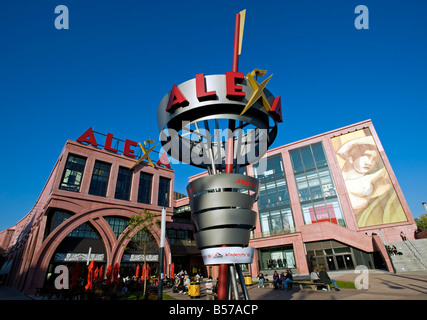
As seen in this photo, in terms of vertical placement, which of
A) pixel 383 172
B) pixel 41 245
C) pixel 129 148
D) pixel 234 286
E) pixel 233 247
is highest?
pixel 129 148

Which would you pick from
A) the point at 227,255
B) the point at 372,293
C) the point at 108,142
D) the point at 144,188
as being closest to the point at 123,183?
the point at 144,188

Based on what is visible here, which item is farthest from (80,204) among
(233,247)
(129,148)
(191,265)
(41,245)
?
(233,247)

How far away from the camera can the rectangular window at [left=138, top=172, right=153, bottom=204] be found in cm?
3981

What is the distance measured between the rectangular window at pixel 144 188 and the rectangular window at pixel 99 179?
5.56 metres

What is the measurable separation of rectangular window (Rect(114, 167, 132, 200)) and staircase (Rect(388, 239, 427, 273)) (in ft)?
118

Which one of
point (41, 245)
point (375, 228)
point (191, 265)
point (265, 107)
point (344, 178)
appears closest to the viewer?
point (265, 107)

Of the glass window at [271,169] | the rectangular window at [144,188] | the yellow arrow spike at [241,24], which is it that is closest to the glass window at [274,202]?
the glass window at [271,169]

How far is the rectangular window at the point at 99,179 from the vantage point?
34.9m

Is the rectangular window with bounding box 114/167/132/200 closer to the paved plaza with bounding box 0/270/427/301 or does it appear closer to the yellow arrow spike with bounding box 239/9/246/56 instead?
the paved plaza with bounding box 0/270/427/301

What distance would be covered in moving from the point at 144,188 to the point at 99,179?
749 centimetres

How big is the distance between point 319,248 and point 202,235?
3009cm

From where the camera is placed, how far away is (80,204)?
3200 cm

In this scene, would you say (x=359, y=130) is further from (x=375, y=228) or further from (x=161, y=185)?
(x=161, y=185)

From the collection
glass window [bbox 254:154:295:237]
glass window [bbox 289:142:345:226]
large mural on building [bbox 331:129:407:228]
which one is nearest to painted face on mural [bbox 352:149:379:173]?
large mural on building [bbox 331:129:407:228]
